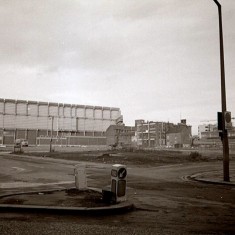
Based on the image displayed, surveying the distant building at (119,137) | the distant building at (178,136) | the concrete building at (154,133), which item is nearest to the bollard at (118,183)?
the distant building at (119,137)

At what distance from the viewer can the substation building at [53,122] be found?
113m

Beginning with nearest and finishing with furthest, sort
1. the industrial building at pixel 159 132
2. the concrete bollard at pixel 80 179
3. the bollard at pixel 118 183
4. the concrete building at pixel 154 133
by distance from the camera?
the bollard at pixel 118 183, the concrete bollard at pixel 80 179, the industrial building at pixel 159 132, the concrete building at pixel 154 133

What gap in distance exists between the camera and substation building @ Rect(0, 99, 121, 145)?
113 meters

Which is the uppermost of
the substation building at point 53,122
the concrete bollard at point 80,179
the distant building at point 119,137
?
the substation building at point 53,122

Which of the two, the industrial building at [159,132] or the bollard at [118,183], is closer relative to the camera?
the bollard at [118,183]

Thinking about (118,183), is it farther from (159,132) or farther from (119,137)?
(159,132)

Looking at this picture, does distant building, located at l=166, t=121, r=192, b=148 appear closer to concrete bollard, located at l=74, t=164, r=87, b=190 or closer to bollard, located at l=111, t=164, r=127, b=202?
concrete bollard, located at l=74, t=164, r=87, b=190

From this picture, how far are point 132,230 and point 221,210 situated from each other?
2892 millimetres

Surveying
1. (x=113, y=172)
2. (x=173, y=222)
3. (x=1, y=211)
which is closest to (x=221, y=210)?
(x=173, y=222)

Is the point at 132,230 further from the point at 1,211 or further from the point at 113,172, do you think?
the point at 1,211

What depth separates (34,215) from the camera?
262 inches

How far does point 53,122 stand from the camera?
121438 millimetres

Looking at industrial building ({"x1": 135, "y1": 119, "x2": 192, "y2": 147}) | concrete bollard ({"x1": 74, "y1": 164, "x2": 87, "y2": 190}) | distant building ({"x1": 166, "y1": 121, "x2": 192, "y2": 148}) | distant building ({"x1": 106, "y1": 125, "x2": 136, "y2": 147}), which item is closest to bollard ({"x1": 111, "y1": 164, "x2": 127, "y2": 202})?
concrete bollard ({"x1": 74, "y1": 164, "x2": 87, "y2": 190})

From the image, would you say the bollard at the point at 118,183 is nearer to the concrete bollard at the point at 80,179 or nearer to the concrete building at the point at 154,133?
the concrete bollard at the point at 80,179
